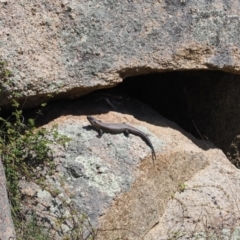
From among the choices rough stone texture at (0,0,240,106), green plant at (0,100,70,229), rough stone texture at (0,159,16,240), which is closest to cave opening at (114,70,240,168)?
rough stone texture at (0,0,240,106)

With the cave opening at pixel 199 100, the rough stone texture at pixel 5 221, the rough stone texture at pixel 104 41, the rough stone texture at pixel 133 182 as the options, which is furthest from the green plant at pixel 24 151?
the cave opening at pixel 199 100

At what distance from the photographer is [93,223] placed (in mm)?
5191

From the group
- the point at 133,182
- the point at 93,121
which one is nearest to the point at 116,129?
the point at 93,121

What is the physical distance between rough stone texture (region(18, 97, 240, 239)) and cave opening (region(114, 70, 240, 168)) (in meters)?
0.34

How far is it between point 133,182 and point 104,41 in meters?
1.08

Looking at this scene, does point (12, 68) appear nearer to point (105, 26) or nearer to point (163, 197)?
point (105, 26)

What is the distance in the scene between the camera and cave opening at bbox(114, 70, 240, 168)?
6.45 m

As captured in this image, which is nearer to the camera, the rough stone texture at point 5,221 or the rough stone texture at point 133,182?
the rough stone texture at point 5,221

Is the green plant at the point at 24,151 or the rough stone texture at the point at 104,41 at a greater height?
the rough stone texture at the point at 104,41

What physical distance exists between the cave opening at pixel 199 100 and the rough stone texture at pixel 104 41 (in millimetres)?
591

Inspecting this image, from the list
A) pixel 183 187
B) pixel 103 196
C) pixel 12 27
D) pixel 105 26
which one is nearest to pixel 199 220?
pixel 183 187

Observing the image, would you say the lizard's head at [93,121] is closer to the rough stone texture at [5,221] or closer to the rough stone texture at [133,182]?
the rough stone texture at [133,182]

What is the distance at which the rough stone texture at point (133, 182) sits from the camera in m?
5.28

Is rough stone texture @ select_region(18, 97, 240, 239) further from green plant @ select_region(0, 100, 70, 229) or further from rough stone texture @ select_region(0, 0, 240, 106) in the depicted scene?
rough stone texture @ select_region(0, 0, 240, 106)
